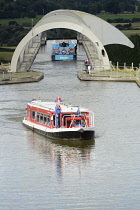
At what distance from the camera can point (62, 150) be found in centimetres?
3525

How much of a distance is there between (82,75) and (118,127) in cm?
2690

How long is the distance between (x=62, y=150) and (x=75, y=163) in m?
2.42

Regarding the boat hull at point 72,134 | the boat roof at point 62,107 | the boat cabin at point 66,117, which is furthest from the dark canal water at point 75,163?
the boat roof at point 62,107

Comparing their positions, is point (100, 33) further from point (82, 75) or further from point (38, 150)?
point (38, 150)

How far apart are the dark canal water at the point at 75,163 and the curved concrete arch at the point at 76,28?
19.7m

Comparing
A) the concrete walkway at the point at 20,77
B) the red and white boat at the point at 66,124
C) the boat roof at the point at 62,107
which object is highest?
the boat roof at the point at 62,107

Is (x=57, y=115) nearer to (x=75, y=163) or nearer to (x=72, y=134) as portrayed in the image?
(x=72, y=134)

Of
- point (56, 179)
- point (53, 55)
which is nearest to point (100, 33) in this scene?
point (53, 55)

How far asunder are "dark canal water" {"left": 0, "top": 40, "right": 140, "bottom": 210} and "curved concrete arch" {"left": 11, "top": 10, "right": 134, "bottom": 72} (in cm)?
1969

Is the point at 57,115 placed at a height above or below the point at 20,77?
above

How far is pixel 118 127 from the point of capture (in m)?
41.2

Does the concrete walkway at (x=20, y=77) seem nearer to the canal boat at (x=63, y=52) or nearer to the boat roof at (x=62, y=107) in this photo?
the boat roof at (x=62, y=107)

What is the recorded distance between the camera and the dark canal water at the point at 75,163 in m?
27.4

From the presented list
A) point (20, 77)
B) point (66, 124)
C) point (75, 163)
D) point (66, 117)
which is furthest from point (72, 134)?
point (20, 77)
